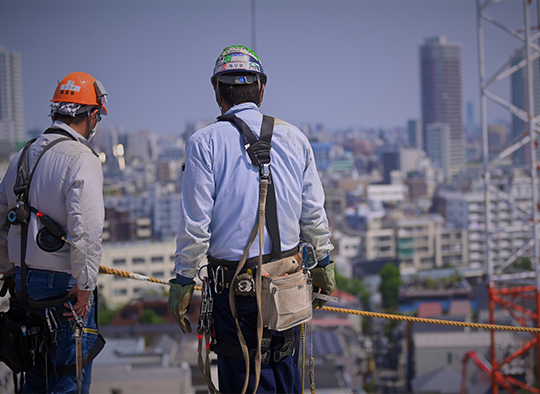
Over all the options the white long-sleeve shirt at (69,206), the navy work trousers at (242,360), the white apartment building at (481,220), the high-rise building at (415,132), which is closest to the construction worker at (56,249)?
the white long-sleeve shirt at (69,206)

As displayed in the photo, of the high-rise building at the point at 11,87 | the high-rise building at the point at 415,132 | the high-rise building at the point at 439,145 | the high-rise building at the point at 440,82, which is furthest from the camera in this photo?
the high-rise building at the point at 440,82

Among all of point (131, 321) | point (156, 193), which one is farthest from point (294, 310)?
point (156, 193)

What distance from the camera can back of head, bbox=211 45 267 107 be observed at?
75.8 inches

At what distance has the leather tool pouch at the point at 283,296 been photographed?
5.95ft

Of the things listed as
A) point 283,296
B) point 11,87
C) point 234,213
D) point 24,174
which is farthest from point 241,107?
point 11,87

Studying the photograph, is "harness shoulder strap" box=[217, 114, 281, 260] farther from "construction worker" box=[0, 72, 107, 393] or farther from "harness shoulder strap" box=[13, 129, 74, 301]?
"harness shoulder strap" box=[13, 129, 74, 301]

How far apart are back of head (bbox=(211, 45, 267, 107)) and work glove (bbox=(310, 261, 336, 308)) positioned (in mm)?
588

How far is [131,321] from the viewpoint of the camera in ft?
88.9

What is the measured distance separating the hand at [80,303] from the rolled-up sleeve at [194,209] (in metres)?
0.39

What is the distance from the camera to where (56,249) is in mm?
2002

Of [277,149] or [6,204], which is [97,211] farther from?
[277,149]

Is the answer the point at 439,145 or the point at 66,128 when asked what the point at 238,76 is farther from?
the point at 439,145

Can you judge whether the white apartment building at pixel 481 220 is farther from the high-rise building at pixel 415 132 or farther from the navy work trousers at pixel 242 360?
the high-rise building at pixel 415 132

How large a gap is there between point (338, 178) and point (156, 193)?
115ft
